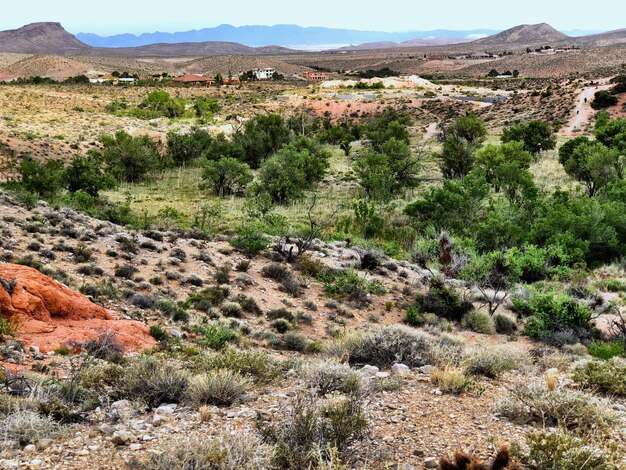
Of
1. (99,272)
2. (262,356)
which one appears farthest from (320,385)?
(99,272)

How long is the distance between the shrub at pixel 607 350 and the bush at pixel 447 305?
3076 mm

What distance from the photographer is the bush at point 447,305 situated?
1295cm

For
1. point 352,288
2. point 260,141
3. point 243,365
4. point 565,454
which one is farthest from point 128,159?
point 565,454

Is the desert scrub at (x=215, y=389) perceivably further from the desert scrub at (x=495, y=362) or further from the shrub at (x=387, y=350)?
the desert scrub at (x=495, y=362)

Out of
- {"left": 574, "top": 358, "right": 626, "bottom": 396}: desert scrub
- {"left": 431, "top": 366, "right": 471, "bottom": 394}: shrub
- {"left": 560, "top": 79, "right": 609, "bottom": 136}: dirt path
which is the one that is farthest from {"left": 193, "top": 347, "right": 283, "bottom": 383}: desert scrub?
{"left": 560, "top": 79, "right": 609, "bottom": 136}: dirt path

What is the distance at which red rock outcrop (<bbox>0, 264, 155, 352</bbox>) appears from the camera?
8047 mm

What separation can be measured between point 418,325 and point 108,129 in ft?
131

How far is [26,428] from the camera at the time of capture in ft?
16.0

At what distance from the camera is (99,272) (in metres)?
12.1

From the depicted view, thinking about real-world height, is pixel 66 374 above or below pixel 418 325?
above

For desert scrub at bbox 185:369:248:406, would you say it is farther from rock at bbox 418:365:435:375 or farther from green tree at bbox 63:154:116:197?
green tree at bbox 63:154:116:197

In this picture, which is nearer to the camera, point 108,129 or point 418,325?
point 418,325

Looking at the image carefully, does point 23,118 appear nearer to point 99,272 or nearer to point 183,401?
point 99,272

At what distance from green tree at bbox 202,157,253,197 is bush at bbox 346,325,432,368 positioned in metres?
21.5
